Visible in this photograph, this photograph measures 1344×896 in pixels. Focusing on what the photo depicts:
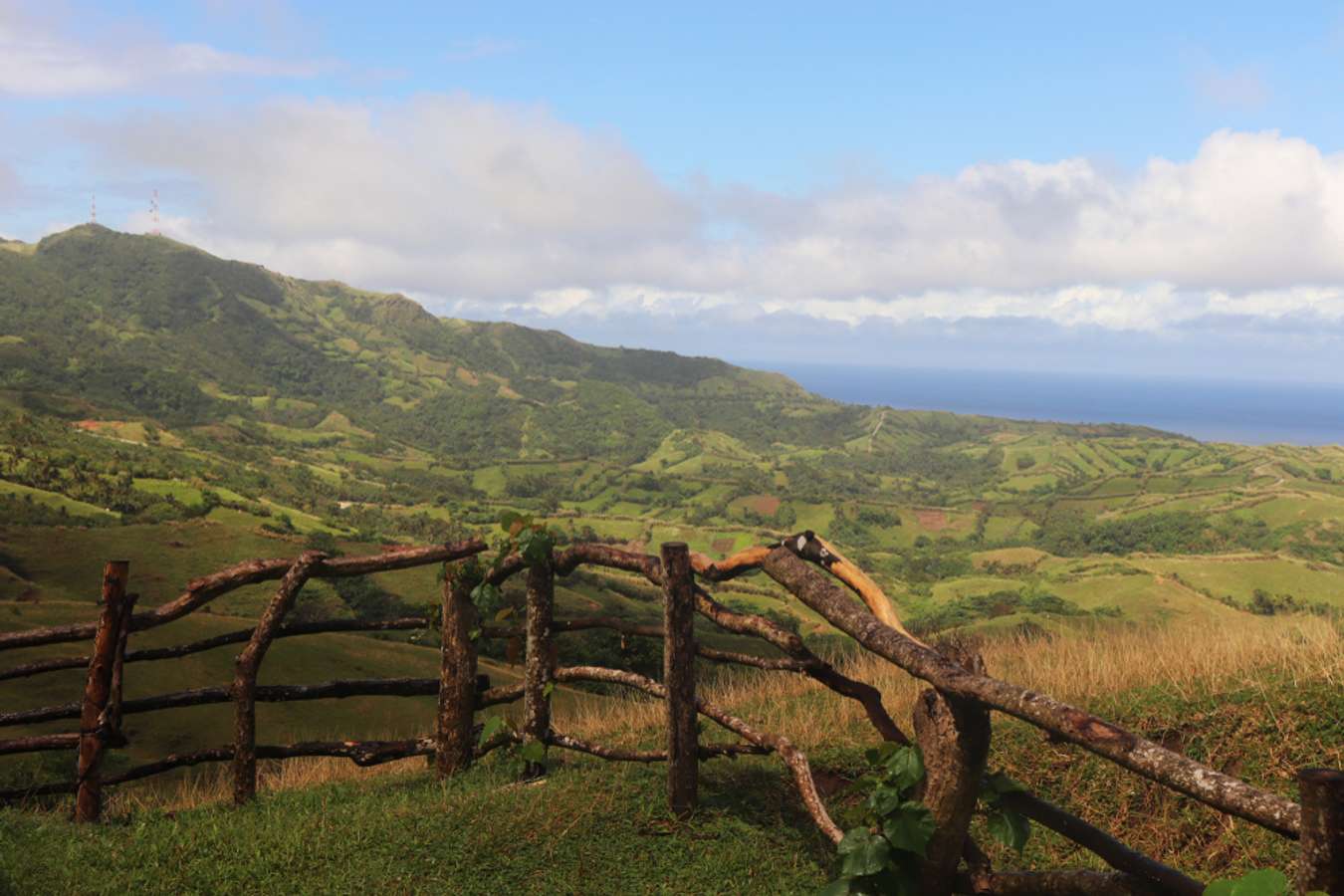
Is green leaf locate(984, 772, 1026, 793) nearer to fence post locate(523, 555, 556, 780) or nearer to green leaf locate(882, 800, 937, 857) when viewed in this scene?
green leaf locate(882, 800, 937, 857)

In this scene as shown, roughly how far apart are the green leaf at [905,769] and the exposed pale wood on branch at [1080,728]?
0.32 metres

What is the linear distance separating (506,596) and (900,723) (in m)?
4.19

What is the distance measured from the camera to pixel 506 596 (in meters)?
6.92

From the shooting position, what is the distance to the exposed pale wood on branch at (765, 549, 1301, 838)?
2.52m

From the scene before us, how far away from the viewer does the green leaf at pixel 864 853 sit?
3.15m

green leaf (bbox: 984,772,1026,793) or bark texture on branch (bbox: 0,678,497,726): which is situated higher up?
green leaf (bbox: 984,772,1026,793)

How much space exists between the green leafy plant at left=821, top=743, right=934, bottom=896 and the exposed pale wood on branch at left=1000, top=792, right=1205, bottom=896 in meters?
0.46

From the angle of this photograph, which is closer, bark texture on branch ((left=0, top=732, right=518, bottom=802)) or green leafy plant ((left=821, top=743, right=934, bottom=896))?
green leafy plant ((left=821, top=743, right=934, bottom=896))

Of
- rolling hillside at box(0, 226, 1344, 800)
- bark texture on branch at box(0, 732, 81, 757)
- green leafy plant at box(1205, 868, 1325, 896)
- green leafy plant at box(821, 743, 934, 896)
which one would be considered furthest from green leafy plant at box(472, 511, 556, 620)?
green leafy plant at box(1205, 868, 1325, 896)

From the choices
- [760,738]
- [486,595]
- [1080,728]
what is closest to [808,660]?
[760,738]

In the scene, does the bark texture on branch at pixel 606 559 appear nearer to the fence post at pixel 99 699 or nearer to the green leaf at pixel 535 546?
the green leaf at pixel 535 546

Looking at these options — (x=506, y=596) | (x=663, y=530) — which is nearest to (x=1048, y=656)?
(x=506, y=596)

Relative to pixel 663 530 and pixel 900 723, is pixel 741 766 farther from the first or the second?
pixel 663 530

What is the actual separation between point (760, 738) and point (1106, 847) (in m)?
2.24
